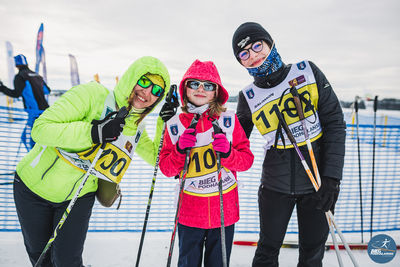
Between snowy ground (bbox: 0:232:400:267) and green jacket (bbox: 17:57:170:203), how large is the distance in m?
1.28

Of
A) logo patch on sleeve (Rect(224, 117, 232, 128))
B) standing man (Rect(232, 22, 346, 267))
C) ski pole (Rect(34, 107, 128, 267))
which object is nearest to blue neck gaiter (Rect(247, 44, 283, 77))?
standing man (Rect(232, 22, 346, 267))

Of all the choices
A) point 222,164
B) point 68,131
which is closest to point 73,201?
point 68,131

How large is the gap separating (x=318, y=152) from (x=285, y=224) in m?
0.60

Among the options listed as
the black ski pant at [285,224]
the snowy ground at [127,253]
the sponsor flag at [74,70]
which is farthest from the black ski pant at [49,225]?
the sponsor flag at [74,70]

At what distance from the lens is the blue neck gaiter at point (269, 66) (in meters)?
1.75

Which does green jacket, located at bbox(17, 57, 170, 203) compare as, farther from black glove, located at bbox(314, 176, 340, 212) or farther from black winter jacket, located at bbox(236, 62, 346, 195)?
black glove, located at bbox(314, 176, 340, 212)

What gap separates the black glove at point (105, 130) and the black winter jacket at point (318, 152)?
42.8 inches

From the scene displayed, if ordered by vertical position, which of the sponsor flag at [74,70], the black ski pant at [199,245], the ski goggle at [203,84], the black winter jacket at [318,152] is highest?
the sponsor flag at [74,70]

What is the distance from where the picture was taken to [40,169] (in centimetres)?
156

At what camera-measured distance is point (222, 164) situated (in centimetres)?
172

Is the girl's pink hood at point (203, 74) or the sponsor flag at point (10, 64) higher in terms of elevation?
the sponsor flag at point (10, 64)

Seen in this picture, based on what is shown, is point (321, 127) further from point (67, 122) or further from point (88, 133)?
point (67, 122)

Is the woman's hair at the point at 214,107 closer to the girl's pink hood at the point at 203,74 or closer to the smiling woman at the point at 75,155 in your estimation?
the girl's pink hood at the point at 203,74

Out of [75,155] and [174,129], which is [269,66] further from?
[75,155]
